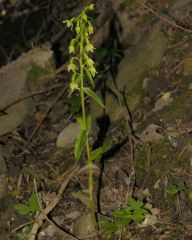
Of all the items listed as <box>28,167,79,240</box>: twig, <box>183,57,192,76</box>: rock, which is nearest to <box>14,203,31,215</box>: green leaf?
<box>28,167,79,240</box>: twig

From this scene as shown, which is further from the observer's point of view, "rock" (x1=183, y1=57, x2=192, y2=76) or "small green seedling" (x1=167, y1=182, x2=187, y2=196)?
"rock" (x1=183, y1=57, x2=192, y2=76)

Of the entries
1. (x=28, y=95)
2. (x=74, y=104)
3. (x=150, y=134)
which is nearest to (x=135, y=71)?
(x=74, y=104)

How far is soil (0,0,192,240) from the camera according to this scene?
11.5 feet

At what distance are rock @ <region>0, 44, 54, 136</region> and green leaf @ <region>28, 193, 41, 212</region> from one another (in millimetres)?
1385

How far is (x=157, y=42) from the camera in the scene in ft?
16.1

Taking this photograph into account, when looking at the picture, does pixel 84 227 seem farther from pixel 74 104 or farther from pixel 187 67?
pixel 187 67

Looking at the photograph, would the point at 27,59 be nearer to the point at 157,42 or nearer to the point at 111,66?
the point at 111,66

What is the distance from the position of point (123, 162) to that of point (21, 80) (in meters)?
1.90

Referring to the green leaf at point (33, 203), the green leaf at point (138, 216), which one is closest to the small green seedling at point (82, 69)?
the green leaf at point (138, 216)

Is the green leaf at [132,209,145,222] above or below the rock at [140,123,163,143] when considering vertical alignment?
below

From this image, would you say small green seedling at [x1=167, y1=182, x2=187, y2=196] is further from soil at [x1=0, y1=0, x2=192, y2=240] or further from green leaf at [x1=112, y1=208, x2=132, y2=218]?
green leaf at [x1=112, y1=208, x2=132, y2=218]

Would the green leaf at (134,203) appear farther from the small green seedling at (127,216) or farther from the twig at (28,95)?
the twig at (28,95)

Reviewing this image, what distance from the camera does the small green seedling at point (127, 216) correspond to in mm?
3379

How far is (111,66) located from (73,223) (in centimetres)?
232
